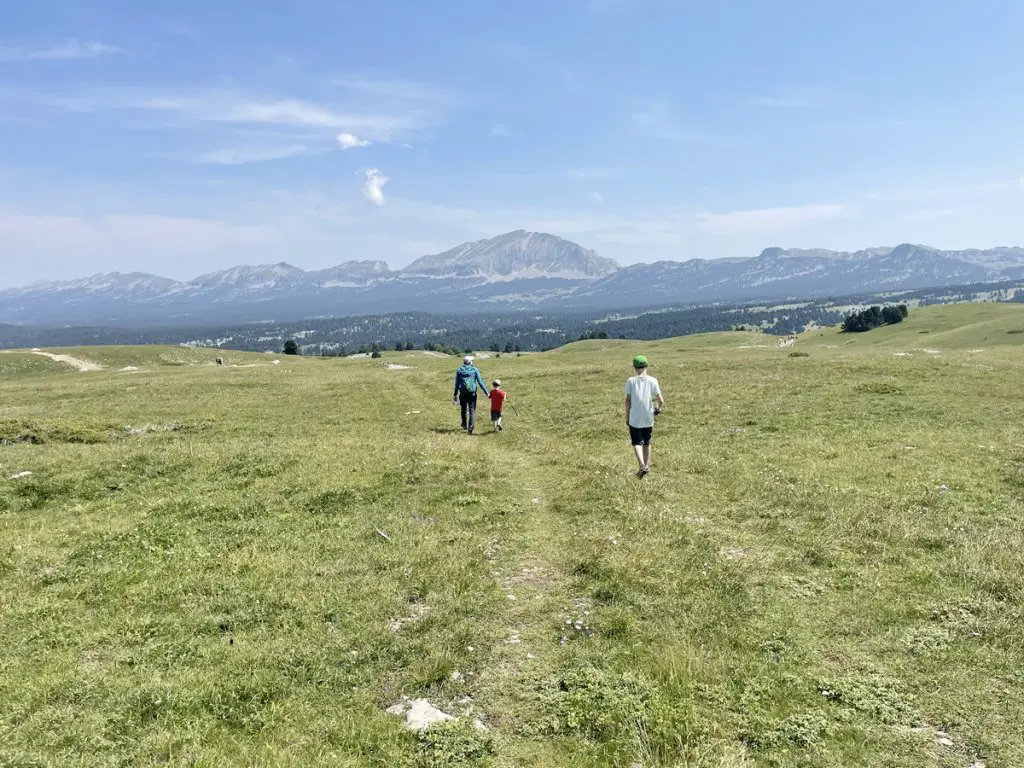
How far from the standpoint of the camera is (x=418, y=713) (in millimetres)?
7426

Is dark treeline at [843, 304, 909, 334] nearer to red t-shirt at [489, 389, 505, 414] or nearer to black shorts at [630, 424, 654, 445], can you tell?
red t-shirt at [489, 389, 505, 414]

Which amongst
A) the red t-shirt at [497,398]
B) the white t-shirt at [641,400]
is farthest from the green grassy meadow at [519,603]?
the red t-shirt at [497,398]

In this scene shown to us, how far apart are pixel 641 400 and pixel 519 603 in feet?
29.9

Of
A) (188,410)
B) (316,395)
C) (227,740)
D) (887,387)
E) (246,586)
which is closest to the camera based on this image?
(227,740)

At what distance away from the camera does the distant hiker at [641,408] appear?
17.9 metres

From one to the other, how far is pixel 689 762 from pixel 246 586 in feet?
26.3

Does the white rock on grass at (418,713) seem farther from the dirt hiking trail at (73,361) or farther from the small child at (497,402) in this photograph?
the dirt hiking trail at (73,361)

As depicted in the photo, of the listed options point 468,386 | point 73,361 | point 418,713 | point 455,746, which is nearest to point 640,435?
point 468,386

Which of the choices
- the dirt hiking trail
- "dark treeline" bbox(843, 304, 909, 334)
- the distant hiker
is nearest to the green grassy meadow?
the distant hiker

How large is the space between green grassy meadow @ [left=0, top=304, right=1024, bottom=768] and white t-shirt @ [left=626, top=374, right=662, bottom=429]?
5.74 feet

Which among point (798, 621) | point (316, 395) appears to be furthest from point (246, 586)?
point (316, 395)

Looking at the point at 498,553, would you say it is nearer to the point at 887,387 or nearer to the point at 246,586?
the point at 246,586

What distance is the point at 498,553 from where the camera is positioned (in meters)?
12.5

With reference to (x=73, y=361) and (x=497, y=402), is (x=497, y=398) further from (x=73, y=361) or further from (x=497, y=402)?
(x=73, y=361)
